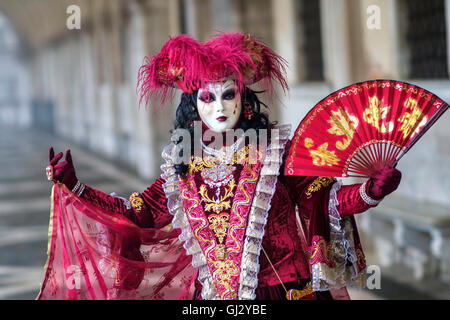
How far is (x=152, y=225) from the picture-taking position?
2.75 meters

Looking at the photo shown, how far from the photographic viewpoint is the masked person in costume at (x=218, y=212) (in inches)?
98.3

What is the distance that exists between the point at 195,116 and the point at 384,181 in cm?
80

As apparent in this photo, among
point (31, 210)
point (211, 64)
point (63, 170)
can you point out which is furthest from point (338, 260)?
point (31, 210)

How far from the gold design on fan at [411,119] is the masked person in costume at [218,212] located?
231 mm

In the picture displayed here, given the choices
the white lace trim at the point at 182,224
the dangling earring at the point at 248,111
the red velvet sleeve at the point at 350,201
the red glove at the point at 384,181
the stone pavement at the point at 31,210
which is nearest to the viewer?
the red glove at the point at 384,181

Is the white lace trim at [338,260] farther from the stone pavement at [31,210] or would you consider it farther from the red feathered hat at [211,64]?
the stone pavement at [31,210]

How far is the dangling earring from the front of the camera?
2637mm

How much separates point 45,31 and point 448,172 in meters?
27.4

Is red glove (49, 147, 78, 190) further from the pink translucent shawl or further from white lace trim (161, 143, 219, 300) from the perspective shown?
white lace trim (161, 143, 219, 300)

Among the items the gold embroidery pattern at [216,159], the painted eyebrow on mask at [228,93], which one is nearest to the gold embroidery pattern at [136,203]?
the gold embroidery pattern at [216,159]

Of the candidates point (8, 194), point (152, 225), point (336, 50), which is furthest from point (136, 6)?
point (152, 225)

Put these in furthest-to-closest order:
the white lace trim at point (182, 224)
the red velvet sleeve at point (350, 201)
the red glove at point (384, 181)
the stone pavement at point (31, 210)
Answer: the stone pavement at point (31, 210) → the white lace trim at point (182, 224) → the red velvet sleeve at point (350, 201) → the red glove at point (384, 181)

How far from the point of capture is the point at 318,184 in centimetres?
255
